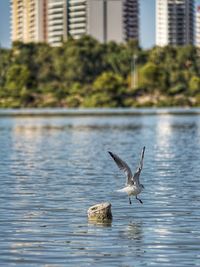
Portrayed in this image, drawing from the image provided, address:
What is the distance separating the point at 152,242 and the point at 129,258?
2.16 meters

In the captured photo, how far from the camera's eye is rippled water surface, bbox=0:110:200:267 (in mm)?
21375

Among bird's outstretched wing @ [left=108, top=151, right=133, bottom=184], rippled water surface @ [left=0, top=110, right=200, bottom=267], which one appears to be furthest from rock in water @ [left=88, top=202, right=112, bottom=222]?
bird's outstretched wing @ [left=108, top=151, right=133, bottom=184]

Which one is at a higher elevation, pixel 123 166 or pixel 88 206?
pixel 123 166

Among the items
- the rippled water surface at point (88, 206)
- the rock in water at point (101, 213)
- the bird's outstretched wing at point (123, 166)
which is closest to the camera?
the rippled water surface at point (88, 206)

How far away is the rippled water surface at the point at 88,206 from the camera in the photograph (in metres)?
21.4

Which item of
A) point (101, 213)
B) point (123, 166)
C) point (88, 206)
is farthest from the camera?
point (88, 206)

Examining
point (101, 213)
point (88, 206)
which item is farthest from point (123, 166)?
point (88, 206)

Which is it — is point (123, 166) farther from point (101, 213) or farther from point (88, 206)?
point (88, 206)

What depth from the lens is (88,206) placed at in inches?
1192

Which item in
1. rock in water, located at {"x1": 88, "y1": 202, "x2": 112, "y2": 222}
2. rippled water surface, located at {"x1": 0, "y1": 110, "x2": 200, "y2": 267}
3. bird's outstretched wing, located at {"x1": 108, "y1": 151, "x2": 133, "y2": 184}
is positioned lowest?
rippled water surface, located at {"x1": 0, "y1": 110, "x2": 200, "y2": 267}

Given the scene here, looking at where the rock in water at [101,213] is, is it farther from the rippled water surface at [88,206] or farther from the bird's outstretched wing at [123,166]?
the bird's outstretched wing at [123,166]

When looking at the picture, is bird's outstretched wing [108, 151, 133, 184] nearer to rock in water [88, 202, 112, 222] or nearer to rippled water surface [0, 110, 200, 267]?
rock in water [88, 202, 112, 222]

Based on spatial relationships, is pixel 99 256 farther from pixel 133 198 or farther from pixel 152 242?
pixel 133 198

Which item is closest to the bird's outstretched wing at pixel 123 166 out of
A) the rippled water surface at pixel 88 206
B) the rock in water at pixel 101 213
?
the rock in water at pixel 101 213
